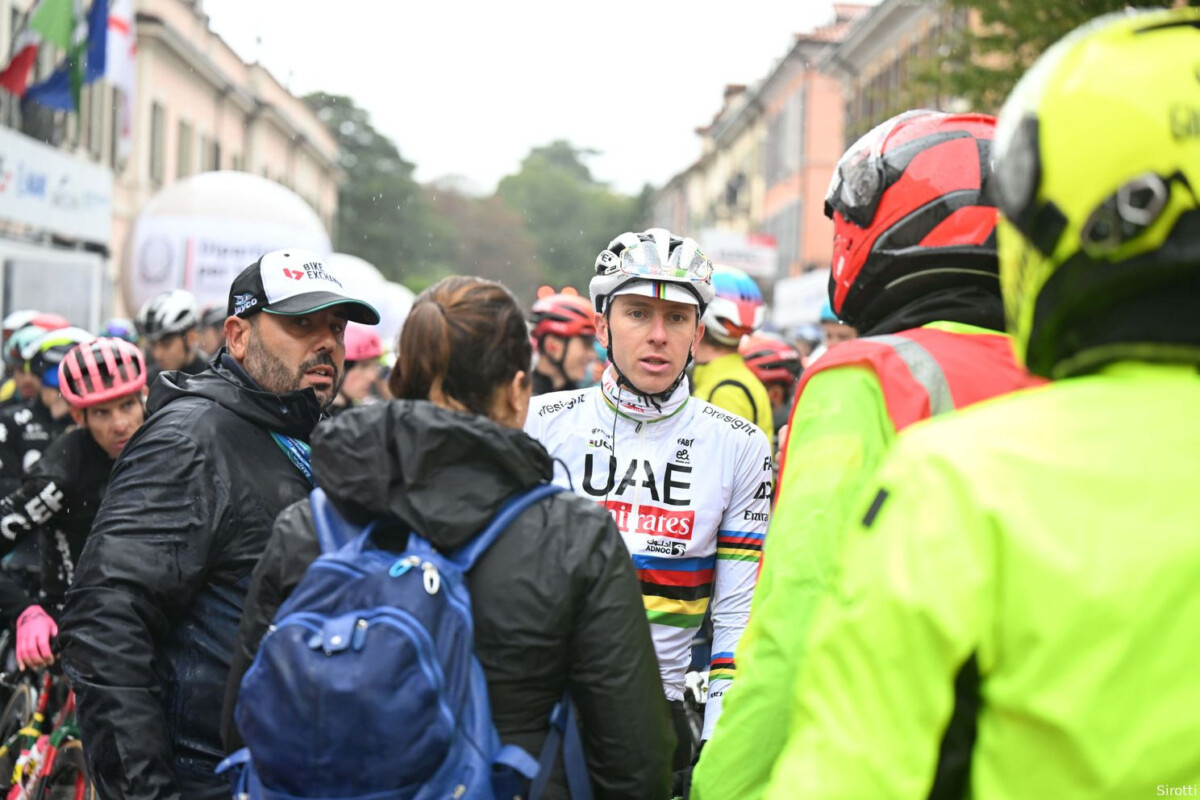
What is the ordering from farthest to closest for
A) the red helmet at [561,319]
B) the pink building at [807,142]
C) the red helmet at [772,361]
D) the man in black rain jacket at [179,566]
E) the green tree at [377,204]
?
the green tree at [377,204]
the pink building at [807,142]
the red helmet at [561,319]
the red helmet at [772,361]
the man in black rain jacket at [179,566]

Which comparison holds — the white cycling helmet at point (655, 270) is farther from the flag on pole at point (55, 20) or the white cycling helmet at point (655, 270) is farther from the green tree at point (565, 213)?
the green tree at point (565, 213)

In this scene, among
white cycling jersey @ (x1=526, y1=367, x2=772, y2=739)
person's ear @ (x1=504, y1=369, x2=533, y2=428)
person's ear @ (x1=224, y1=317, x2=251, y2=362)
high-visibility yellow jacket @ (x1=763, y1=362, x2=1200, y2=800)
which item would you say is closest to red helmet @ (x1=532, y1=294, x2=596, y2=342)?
white cycling jersey @ (x1=526, y1=367, x2=772, y2=739)

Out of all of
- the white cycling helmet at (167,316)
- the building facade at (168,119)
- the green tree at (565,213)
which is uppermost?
the green tree at (565,213)

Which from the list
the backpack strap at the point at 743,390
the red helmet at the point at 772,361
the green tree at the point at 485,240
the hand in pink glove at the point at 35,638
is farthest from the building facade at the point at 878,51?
the green tree at the point at 485,240

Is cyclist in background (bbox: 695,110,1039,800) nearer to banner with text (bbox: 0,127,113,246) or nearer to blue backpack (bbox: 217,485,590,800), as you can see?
blue backpack (bbox: 217,485,590,800)

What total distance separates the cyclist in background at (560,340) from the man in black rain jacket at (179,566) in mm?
5091

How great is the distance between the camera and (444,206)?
96.6 metres

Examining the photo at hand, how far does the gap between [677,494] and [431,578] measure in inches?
71.9

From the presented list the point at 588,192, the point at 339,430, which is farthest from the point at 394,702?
the point at 588,192

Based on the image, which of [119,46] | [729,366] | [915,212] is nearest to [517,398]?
[915,212]

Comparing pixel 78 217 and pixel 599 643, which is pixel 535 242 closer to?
pixel 78 217

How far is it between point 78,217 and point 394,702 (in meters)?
19.2

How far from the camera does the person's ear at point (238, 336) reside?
3.83 m

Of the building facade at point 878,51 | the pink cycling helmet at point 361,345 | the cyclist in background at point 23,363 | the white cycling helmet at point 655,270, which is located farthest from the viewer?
the building facade at point 878,51
